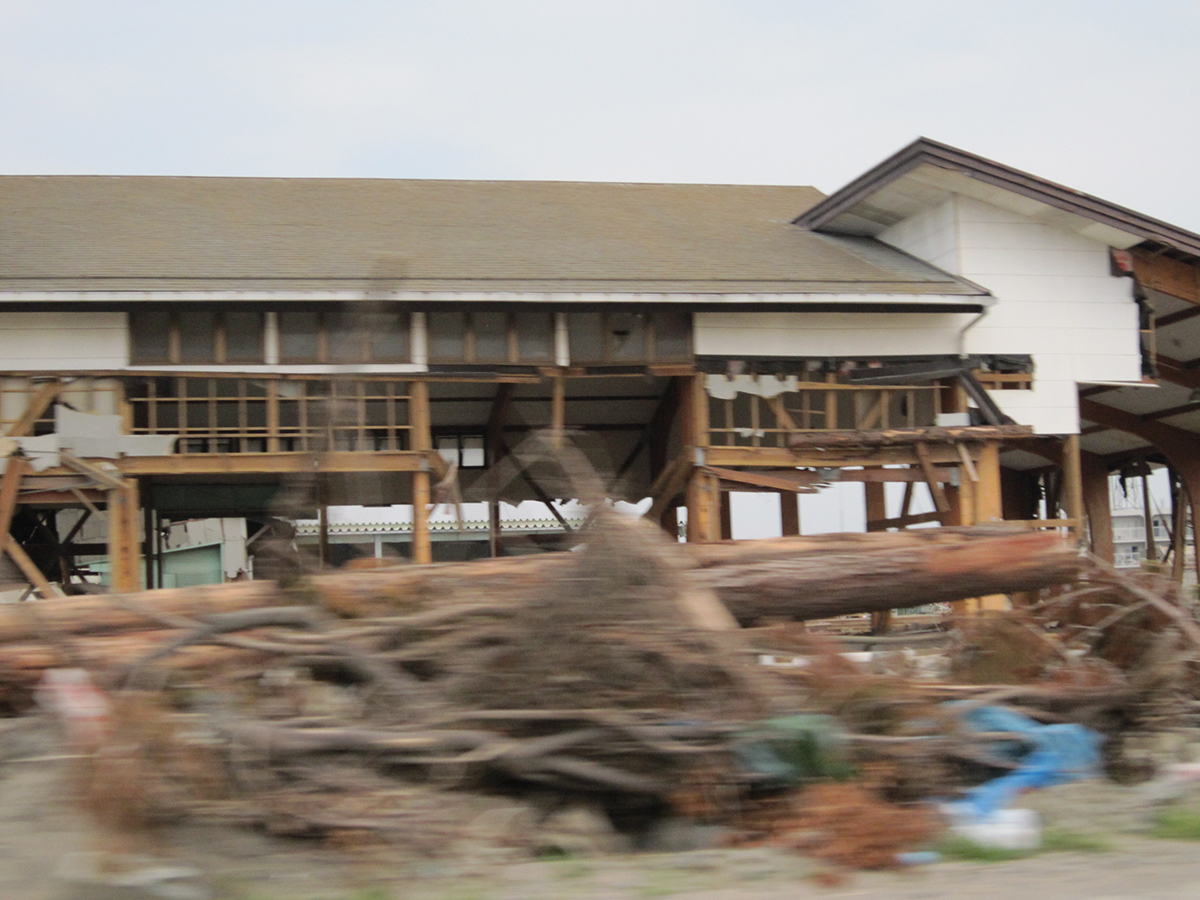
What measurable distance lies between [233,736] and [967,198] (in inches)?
569

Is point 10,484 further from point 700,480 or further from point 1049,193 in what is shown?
point 1049,193

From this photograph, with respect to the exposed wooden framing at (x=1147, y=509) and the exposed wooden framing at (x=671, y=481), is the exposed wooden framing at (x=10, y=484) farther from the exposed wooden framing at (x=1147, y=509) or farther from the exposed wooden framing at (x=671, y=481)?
the exposed wooden framing at (x=1147, y=509)

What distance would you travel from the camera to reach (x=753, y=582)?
298 inches

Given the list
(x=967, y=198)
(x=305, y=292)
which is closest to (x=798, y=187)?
(x=967, y=198)

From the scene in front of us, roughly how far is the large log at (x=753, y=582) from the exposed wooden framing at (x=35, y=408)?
8006mm

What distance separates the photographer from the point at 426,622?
647 cm

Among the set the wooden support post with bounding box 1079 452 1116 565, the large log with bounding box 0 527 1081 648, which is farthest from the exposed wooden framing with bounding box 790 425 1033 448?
the wooden support post with bounding box 1079 452 1116 565

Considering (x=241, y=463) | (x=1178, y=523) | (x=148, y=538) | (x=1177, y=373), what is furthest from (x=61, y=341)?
(x=1178, y=523)

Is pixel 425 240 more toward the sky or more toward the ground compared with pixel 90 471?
more toward the sky

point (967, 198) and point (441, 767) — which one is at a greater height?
point (967, 198)

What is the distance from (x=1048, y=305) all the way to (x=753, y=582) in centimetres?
1112

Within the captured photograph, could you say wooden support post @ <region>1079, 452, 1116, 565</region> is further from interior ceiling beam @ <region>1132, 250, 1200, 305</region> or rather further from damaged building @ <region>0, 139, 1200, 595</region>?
interior ceiling beam @ <region>1132, 250, 1200, 305</region>

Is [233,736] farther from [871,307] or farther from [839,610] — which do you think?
[871,307]

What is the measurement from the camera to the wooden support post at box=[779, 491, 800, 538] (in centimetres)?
1952
